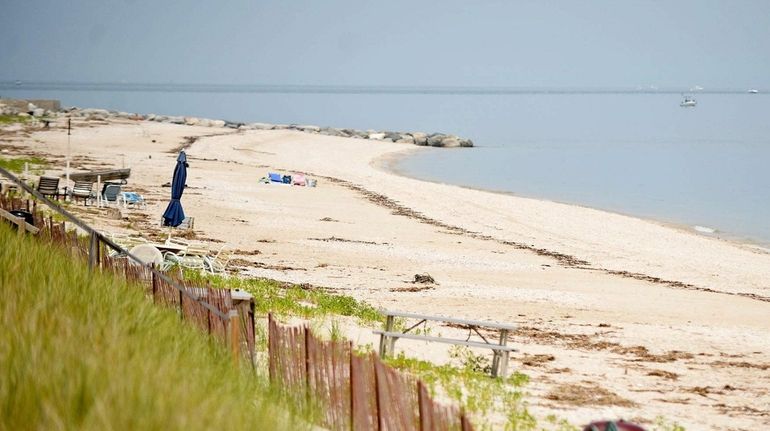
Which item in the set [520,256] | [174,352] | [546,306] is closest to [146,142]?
[520,256]

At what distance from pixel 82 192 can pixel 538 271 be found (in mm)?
10562

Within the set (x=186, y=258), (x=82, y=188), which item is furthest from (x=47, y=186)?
(x=186, y=258)

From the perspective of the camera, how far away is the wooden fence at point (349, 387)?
585 cm

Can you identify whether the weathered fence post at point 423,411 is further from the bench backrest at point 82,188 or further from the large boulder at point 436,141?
the large boulder at point 436,141

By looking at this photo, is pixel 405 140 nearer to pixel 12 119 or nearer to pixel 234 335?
pixel 12 119

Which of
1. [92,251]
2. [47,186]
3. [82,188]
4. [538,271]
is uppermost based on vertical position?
[92,251]

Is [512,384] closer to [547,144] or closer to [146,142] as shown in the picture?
[146,142]

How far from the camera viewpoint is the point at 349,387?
714 centimetres

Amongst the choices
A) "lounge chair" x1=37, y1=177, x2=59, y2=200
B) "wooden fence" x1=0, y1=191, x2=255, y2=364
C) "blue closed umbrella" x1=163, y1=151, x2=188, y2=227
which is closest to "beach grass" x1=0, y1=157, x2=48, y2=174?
"lounge chair" x1=37, y1=177, x2=59, y2=200

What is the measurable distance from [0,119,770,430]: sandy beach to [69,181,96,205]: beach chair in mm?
1114

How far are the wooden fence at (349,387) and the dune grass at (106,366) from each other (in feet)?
0.90

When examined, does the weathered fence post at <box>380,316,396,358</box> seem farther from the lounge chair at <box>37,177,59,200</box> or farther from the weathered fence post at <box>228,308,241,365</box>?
the lounge chair at <box>37,177,59,200</box>

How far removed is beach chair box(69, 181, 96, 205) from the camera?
2409 centimetres

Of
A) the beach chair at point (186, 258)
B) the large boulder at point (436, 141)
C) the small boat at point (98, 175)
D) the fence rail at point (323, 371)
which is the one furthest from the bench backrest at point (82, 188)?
the large boulder at point (436, 141)
